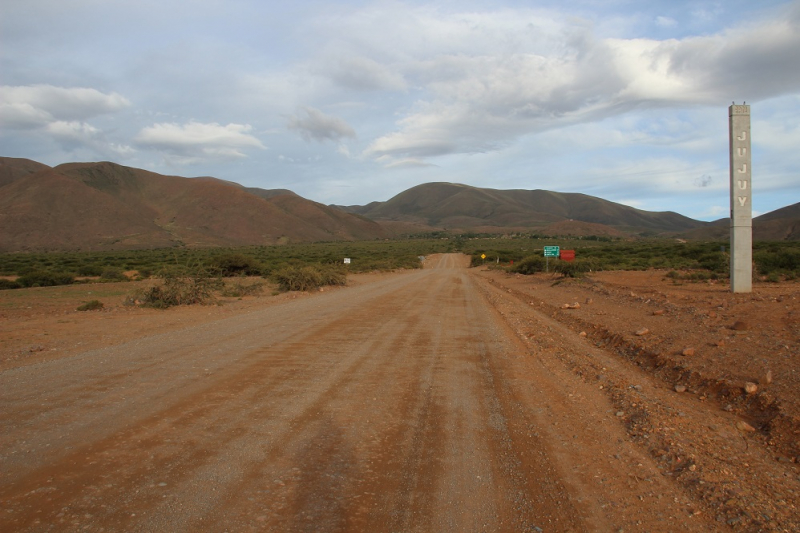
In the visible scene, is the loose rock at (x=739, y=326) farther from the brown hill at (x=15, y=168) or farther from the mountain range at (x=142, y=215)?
the brown hill at (x=15, y=168)

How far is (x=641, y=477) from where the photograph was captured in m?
5.01

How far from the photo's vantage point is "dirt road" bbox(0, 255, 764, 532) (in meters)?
4.18

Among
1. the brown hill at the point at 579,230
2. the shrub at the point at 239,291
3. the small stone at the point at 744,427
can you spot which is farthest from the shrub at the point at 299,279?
the brown hill at the point at 579,230

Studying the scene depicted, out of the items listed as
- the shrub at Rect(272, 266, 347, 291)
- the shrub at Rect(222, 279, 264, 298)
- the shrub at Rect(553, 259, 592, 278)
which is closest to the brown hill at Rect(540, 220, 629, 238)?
the shrub at Rect(553, 259, 592, 278)

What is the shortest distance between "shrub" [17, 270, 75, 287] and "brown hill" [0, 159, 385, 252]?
80.5 m

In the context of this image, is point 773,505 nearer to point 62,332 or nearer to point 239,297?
point 62,332

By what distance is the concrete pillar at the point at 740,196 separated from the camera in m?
17.6

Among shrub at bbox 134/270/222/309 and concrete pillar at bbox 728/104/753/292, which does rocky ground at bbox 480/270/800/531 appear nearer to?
concrete pillar at bbox 728/104/753/292

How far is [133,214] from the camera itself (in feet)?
413

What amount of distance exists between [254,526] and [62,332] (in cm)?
1214

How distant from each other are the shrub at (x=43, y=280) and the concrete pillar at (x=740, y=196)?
118ft

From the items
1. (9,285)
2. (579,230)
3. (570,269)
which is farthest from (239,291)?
(579,230)

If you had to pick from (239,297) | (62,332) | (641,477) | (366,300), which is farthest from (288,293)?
(641,477)

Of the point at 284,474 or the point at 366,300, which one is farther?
the point at 366,300
